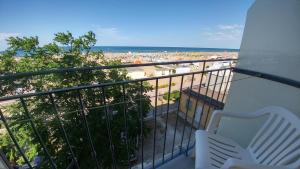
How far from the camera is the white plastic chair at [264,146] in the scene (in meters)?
1.08

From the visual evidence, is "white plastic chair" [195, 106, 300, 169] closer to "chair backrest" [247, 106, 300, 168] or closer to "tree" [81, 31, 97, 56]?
"chair backrest" [247, 106, 300, 168]

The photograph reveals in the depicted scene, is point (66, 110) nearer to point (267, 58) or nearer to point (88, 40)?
point (88, 40)

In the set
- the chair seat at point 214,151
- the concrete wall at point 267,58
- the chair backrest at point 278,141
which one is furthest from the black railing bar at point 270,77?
the chair seat at point 214,151

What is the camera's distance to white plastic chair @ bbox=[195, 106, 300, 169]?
108cm

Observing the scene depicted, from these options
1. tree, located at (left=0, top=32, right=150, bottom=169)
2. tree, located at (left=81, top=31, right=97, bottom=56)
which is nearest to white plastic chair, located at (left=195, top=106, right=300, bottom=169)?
tree, located at (left=0, top=32, right=150, bottom=169)

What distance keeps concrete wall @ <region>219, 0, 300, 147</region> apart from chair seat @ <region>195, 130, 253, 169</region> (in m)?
0.59

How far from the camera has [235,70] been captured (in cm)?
187

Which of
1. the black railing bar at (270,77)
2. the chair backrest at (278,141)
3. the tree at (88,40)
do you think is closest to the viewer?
the chair backrest at (278,141)

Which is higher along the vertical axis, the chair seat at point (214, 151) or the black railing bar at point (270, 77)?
the black railing bar at point (270, 77)

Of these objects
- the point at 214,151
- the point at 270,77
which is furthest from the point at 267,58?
the point at 214,151

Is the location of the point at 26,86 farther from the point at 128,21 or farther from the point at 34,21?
the point at 128,21

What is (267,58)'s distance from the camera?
1.60 m

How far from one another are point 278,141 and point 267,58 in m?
0.83

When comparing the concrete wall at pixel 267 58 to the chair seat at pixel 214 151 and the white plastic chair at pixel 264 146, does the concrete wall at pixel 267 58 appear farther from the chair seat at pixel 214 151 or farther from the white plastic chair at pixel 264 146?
the chair seat at pixel 214 151
